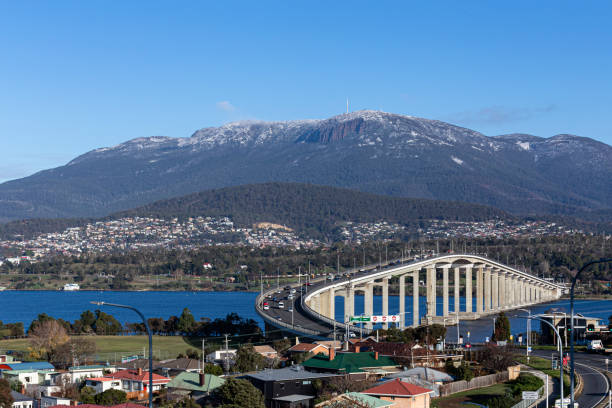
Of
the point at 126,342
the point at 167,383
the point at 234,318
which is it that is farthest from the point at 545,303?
the point at 167,383

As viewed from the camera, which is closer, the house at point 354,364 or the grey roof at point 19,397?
the grey roof at point 19,397

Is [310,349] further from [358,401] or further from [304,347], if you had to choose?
[358,401]

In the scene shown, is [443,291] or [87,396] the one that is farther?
[443,291]

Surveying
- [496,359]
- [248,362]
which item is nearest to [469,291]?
[496,359]

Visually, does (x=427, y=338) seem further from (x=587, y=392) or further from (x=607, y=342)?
(x=587, y=392)

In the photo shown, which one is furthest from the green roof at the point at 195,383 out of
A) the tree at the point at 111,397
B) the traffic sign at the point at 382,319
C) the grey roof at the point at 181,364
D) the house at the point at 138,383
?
the traffic sign at the point at 382,319

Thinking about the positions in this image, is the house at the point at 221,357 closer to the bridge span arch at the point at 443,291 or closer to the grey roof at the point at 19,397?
the bridge span arch at the point at 443,291
